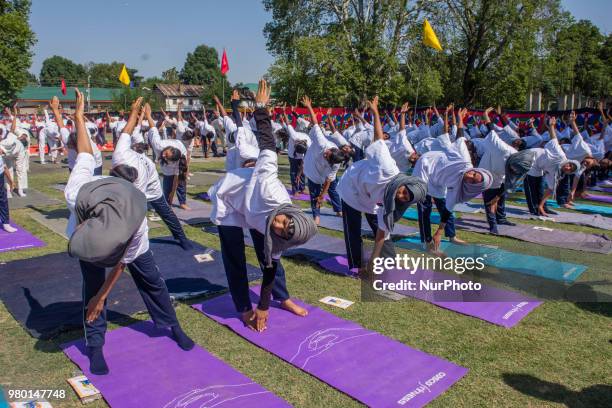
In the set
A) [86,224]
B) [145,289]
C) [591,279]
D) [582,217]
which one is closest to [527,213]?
[582,217]

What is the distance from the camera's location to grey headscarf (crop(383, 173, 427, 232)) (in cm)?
482

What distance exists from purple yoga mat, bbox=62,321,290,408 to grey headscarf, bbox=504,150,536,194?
19.7 ft

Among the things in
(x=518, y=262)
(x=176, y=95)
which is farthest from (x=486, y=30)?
(x=176, y=95)

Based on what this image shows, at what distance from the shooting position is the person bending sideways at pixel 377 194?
4.87 metres

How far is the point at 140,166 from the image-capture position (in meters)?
6.32

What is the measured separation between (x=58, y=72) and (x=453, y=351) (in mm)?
101003

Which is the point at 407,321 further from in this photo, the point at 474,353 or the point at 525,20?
the point at 525,20

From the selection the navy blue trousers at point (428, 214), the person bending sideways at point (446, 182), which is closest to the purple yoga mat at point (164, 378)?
the person bending sideways at point (446, 182)

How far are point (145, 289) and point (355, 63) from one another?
896 inches

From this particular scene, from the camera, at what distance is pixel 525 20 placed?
24.8 m

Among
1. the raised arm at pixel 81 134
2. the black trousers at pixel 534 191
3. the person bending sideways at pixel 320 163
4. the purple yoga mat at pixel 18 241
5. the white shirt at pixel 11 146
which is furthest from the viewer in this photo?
the white shirt at pixel 11 146

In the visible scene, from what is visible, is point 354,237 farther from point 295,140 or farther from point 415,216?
point 295,140

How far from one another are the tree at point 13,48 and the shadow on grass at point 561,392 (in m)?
36.3

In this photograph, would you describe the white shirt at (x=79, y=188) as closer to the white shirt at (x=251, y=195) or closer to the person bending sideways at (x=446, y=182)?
the white shirt at (x=251, y=195)
